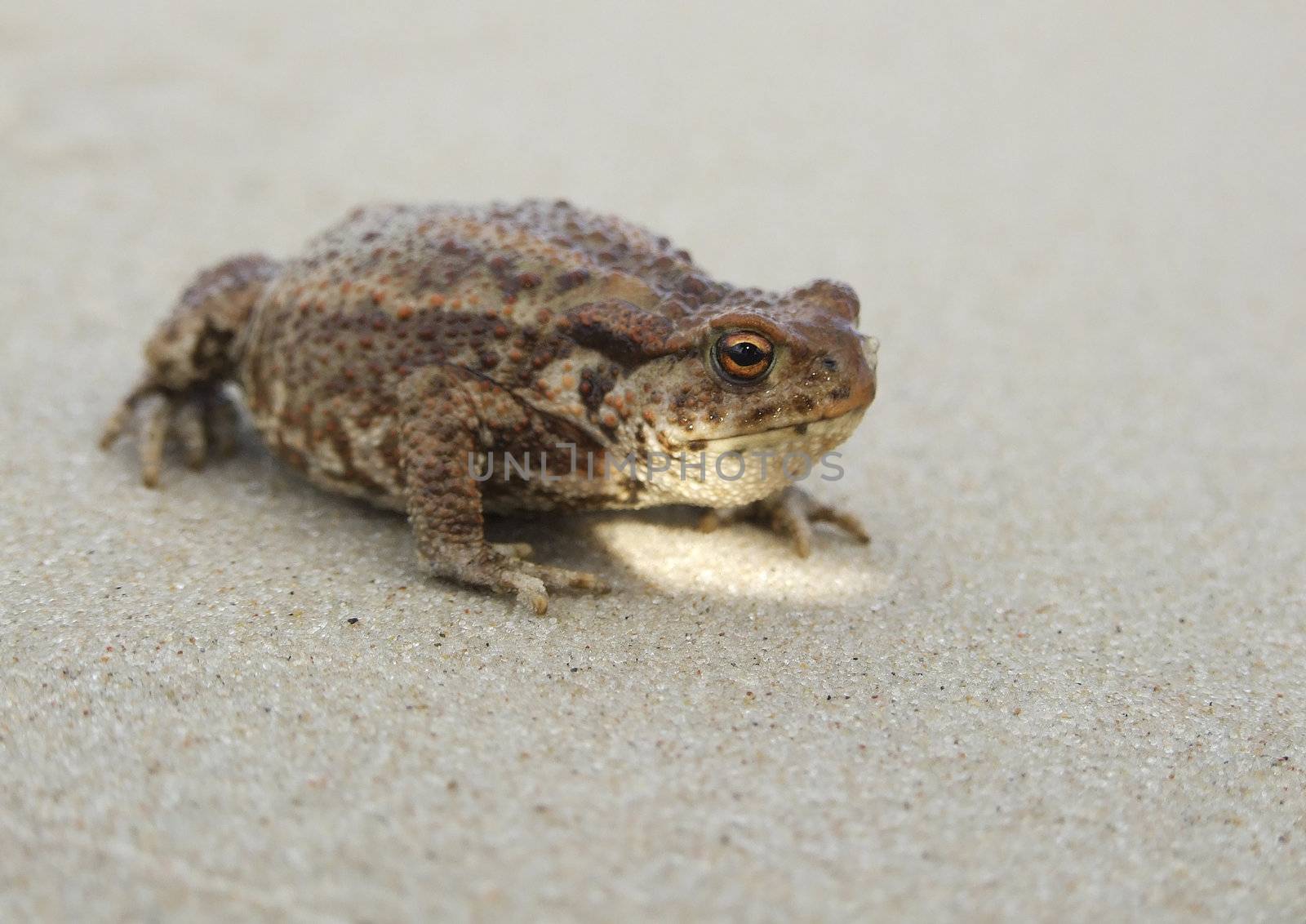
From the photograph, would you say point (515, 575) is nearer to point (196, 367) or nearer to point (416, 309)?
point (416, 309)

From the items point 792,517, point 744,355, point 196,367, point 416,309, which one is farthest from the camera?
point 196,367

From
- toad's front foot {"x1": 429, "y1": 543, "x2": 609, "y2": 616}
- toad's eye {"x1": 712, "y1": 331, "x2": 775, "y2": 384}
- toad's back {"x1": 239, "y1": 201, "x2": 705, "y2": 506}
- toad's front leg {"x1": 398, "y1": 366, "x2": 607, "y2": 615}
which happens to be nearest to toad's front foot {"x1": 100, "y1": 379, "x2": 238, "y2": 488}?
toad's back {"x1": 239, "y1": 201, "x2": 705, "y2": 506}

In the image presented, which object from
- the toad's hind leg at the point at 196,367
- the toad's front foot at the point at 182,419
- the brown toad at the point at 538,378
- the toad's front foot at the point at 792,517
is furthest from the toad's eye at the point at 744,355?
the toad's front foot at the point at 182,419

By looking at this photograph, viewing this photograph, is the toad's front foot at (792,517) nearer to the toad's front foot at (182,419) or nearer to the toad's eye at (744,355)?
the toad's eye at (744,355)

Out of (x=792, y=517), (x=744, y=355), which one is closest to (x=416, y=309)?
(x=744, y=355)

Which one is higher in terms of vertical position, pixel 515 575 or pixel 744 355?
pixel 744 355

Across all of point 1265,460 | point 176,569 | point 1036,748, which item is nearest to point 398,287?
point 176,569

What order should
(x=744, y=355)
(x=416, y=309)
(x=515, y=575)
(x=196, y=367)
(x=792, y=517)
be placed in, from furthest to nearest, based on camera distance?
(x=196, y=367) < (x=792, y=517) < (x=416, y=309) < (x=515, y=575) < (x=744, y=355)

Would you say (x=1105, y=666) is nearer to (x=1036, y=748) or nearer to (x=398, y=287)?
(x=1036, y=748)

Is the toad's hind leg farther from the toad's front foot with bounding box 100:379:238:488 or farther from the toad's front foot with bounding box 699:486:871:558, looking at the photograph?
the toad's front foot with bounding box 699:486:871:558
